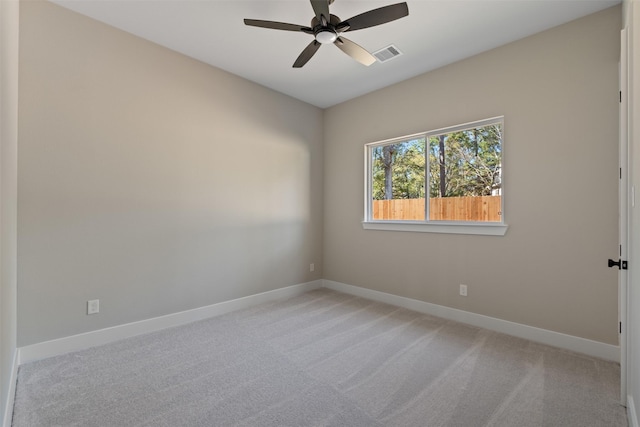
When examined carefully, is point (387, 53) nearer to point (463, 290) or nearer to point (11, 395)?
point (463, 290)

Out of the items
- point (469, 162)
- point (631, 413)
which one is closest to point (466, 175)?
point (469, 162)

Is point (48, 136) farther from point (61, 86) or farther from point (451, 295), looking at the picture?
point (451, 295)

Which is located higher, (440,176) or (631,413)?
(440,176)

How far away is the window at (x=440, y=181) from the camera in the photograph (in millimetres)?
2953

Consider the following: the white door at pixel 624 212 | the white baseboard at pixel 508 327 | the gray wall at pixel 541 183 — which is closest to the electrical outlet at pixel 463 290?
the gray wall at pixel 541 183

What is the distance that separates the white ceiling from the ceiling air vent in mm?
55

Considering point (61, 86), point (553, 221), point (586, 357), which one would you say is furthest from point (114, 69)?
point (586, 357)

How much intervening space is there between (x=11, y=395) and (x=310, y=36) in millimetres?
3363

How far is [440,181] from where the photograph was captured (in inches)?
132

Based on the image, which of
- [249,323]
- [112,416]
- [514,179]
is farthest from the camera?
[249,323]

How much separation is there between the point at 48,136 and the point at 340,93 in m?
3.15

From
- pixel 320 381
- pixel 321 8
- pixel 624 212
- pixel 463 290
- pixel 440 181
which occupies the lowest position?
pixel 320 381

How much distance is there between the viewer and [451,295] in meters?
3.15

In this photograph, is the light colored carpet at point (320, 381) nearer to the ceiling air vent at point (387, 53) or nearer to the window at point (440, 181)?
the window at point (440, 181)
